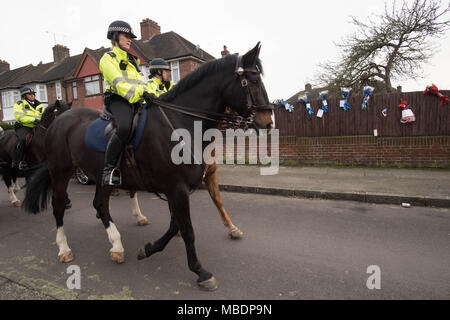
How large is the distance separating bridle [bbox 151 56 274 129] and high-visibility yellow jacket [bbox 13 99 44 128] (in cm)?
481

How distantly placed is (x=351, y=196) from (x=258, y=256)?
132 inches

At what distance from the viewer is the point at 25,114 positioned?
19.6 feet

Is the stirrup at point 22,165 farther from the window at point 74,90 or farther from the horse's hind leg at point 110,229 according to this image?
the window at point 74,90

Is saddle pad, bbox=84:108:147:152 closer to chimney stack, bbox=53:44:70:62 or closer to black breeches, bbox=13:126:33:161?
black breeches, bbox=13:126:33:161

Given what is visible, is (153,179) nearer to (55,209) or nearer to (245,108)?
(245,108)

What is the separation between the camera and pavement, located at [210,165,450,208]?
5340 millimetres

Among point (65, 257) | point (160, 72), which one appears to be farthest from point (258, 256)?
point (160, 72)

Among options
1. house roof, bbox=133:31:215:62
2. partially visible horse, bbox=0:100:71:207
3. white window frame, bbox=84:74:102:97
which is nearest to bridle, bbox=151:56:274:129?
partially visible horse, bbox=0:100:71:207

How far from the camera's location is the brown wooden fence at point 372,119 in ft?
25.8

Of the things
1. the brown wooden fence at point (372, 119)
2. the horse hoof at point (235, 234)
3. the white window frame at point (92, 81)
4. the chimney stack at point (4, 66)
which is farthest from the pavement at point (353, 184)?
the chimney stack at point (4, 66)

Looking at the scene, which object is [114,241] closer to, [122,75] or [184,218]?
[184,218]

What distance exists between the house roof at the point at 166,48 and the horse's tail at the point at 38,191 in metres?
19.9

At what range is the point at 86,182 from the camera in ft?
27.0
